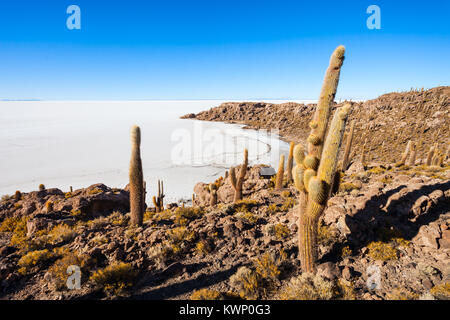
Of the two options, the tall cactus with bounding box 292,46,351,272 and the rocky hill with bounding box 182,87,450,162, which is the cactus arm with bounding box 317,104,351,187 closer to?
the tall cactus with bounding box 292,46,351,272

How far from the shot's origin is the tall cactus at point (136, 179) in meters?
7.30

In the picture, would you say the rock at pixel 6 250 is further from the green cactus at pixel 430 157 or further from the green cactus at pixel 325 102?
the green cactus at pixel 430 157

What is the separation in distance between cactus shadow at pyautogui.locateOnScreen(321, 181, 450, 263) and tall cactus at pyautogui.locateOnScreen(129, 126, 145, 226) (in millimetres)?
5673

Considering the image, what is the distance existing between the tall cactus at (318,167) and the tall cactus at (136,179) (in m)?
5.01

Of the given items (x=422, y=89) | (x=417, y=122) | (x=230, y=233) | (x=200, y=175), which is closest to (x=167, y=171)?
(x=200, y=175)

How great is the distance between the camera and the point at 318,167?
4520 mm

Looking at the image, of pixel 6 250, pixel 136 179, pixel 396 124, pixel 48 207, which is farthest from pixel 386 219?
pixel 396 124

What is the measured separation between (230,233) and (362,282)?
3239mm

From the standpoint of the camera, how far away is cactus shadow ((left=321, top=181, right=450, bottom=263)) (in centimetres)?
554

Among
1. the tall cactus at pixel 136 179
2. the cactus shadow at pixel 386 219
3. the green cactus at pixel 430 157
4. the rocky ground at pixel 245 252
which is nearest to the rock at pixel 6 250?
the rocky ground at pixel 245 252

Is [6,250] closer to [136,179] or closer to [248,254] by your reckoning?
[136,179]

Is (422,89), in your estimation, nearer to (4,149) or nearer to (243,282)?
(243,282)

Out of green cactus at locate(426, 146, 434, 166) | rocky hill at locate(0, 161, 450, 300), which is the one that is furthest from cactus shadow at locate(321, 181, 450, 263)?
green cactus at locate(426, 146, 434, 166)

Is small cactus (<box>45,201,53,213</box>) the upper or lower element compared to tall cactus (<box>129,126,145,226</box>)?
lower
